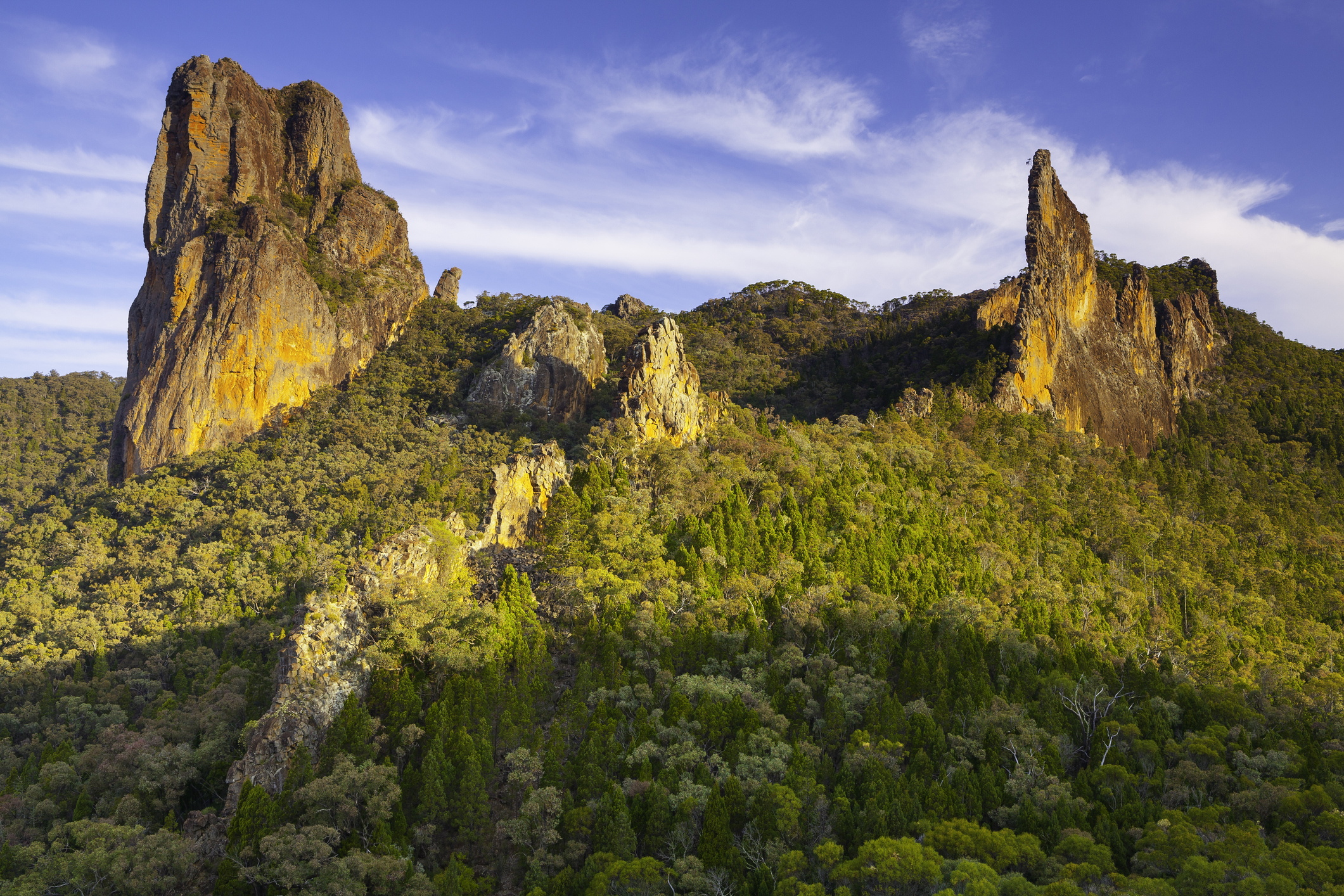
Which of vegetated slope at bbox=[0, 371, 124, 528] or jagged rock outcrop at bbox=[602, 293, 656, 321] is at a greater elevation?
jagged rock outcrop at bbox=[602, 293, 656, 321]

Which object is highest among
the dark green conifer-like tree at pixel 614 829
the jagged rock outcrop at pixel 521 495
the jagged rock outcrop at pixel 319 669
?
the jagged rock outcrop at pixel 521 495

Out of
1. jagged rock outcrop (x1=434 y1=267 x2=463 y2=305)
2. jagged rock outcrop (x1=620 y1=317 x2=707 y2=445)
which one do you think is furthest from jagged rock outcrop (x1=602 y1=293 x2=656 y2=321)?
jagged rock outcrop (x1=620 y1=317 x2=707 y2=445)

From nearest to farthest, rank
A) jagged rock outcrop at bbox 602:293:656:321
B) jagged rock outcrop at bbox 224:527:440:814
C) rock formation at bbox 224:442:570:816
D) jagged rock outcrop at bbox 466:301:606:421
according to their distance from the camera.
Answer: jagged rock outcrop at bbox 224:527:440:814, rock formation at bbox 224:442:570:816, jagged rock outcrop at bbox 466:301:606:421, jagged rock outcrop at bbox 602:293:656:321

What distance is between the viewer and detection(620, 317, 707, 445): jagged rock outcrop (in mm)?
60625

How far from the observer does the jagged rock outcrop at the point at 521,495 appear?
5122cm

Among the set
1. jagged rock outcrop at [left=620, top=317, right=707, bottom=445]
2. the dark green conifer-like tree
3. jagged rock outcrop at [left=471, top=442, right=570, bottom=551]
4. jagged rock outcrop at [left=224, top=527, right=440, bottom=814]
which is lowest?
the dark green conifer-like tree

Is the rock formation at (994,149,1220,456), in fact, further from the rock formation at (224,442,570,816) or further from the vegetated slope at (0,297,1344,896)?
the rock formation at (224,442,570,816)

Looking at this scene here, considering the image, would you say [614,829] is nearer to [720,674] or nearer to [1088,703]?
[720,674]

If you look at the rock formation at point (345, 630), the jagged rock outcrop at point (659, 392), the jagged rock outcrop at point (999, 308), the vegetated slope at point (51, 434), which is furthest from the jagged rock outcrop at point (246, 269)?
the jagged rock outcrop at point (999, 308)

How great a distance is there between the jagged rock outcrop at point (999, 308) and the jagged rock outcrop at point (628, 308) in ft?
154

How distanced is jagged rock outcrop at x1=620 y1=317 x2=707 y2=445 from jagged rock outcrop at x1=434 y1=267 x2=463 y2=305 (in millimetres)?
43008

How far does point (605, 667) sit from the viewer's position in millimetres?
42531

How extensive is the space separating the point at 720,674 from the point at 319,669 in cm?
1852

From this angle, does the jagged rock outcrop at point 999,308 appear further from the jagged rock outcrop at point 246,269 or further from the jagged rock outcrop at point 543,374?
the jagged rock outcrop at point 246,269
